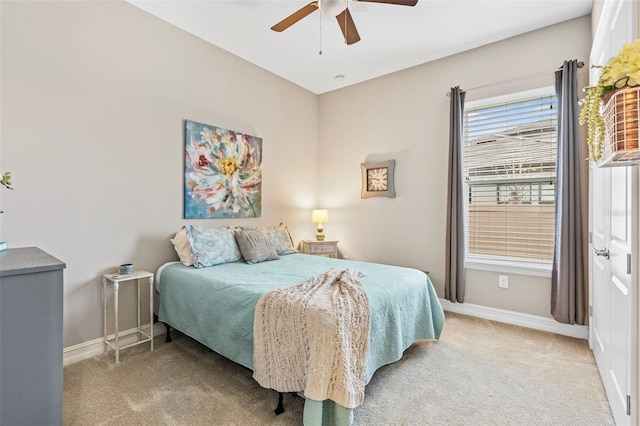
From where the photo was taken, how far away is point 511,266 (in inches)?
122

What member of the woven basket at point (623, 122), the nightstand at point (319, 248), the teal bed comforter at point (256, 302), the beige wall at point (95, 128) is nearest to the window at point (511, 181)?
the teal bed comforter at point (256, 302)

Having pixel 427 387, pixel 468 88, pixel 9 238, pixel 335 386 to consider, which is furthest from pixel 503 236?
pixel 9 238

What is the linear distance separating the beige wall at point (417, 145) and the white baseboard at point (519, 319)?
6cm

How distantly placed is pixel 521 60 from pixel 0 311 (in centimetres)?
418

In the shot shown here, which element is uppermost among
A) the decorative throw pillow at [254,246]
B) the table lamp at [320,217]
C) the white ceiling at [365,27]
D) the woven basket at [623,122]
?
the white ceiling at [365,27]

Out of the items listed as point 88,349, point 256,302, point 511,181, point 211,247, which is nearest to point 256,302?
point 256,302

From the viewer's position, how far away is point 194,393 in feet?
6.35

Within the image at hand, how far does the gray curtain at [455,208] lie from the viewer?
325cm

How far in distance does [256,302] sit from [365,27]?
8.76ft

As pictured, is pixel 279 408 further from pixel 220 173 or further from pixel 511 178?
pixel 511 178

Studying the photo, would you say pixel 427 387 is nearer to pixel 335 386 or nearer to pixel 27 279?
pixel 335 386

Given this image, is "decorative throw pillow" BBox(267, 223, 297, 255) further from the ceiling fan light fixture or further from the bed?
the ceiling fan light fixture

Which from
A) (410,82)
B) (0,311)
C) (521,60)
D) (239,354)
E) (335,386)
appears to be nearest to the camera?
(0,311)

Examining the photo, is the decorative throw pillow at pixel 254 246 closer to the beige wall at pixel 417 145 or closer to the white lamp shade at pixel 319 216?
the white lamp shade at pixel 319 216
